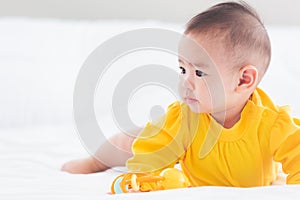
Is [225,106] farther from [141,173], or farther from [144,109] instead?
[144,109]

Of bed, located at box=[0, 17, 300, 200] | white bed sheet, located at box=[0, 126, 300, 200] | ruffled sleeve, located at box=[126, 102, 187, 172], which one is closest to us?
white bed sheet, located at box=[0, 126, 300, 200]

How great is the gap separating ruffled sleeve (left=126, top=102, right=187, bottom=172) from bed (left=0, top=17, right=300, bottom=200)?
0.08 m

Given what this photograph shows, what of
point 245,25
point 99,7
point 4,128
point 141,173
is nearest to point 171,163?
point 141,173

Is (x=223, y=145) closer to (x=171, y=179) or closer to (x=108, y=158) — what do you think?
(x=171, y=179)

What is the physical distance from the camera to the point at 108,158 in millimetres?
1241

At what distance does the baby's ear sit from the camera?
0.95 m

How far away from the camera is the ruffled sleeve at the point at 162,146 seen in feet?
3.26

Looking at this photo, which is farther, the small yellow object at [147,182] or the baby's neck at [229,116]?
the baby's neck at [229,116]

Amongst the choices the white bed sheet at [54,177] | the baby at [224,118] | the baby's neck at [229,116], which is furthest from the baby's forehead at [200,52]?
the white bed sheet at [54,177]

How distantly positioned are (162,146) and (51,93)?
730 mm

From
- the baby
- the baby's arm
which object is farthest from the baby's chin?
the baby's arm

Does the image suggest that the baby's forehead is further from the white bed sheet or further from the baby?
the white bed sheet

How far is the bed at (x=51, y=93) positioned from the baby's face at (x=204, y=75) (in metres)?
0.22

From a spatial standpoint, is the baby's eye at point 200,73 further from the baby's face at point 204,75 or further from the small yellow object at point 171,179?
the small yellow object at point 171,179
